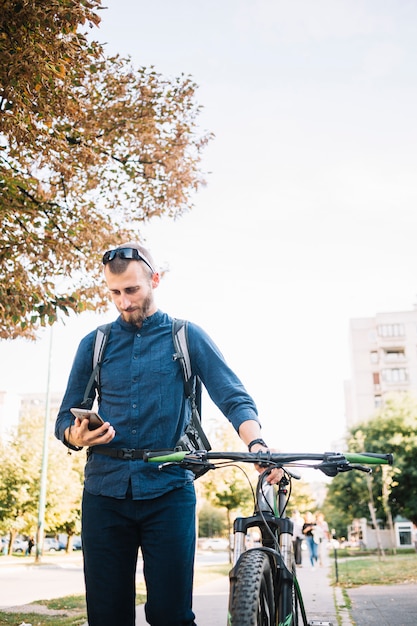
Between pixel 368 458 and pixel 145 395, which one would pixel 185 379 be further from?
pixel 368 458

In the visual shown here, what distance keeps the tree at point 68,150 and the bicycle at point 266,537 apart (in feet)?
19.2

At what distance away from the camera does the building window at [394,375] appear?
79375 mm

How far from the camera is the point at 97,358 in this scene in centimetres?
317

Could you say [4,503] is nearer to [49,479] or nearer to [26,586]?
[49,479]

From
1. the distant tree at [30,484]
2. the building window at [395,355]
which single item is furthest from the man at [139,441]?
the building window at [395,355]

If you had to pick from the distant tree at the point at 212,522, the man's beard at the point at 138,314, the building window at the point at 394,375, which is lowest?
Answer: the distant tree at the point at 212,522

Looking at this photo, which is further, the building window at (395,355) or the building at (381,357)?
the building window at (395,355)

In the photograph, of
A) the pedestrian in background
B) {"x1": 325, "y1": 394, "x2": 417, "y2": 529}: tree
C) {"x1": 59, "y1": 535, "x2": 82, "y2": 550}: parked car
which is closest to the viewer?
the pedestrian in background

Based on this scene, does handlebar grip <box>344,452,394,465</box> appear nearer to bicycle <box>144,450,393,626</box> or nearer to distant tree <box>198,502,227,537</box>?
bicycle <box>144,450,393,626</box>

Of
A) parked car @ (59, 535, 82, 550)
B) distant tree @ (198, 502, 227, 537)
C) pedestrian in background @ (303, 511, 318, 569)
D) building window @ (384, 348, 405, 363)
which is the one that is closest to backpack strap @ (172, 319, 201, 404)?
pedestrian in background @ (303, 511, 318, 569)

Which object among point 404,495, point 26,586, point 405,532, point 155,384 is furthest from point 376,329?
point 155,384

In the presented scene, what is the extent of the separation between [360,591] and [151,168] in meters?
8.48

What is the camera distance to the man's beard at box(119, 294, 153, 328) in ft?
10.4

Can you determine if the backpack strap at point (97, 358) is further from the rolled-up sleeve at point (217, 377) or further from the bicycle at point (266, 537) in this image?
the bicycle at point (266, 537)
